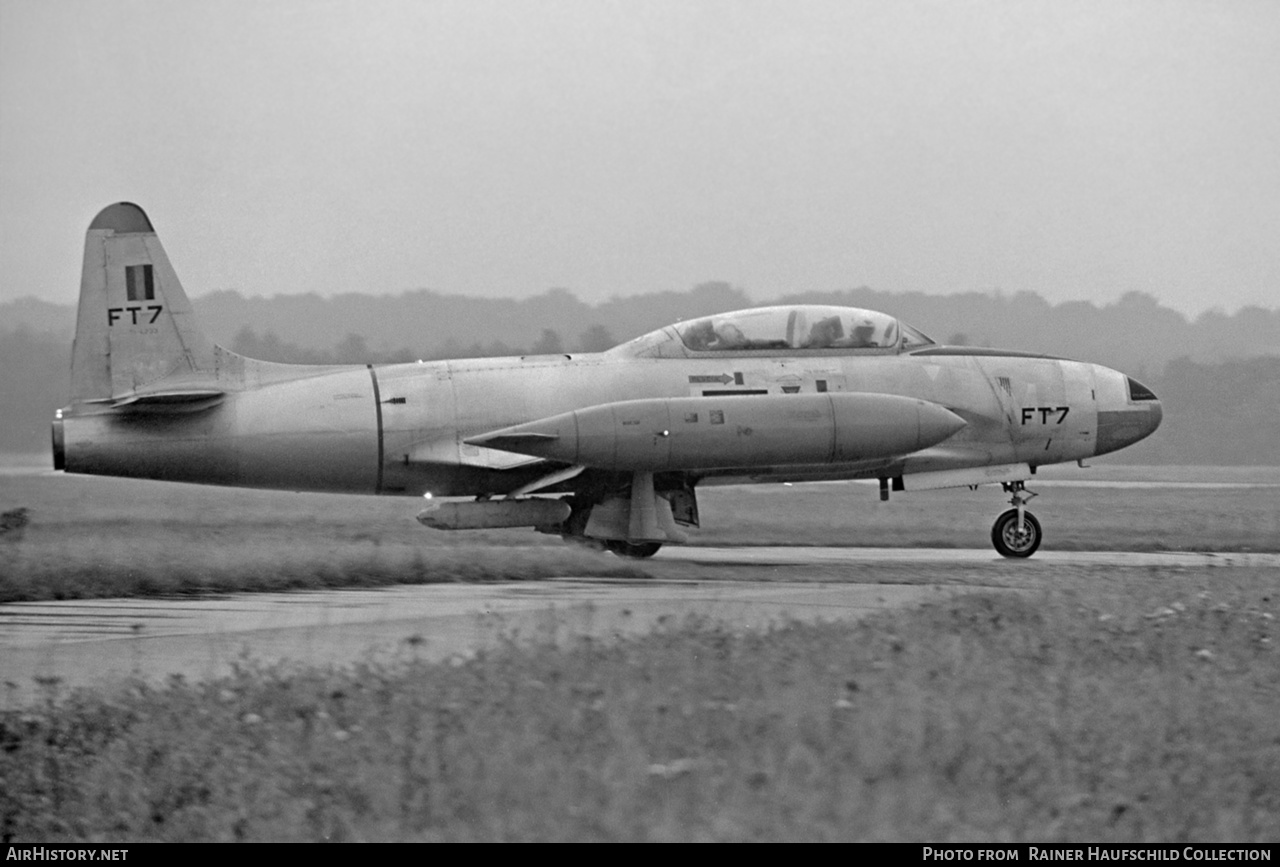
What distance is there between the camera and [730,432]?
16.4m

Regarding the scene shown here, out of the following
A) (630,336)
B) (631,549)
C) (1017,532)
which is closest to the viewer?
(631,549)

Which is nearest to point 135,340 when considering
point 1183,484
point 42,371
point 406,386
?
point 406,386

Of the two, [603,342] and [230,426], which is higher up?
[603,342]

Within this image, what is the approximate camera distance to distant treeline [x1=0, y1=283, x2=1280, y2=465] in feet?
79.3

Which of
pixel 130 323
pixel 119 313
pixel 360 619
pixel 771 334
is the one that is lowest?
pixel 360 619

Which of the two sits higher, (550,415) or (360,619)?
(550,415)

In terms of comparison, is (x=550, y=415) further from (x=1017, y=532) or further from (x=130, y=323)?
(x=1017, y=532)

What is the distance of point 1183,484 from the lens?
3447 cm

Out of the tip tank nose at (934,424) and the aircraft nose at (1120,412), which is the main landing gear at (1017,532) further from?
the tip tank nose at (934,424)

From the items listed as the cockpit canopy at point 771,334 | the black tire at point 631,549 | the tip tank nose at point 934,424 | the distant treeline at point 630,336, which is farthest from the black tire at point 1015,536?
the distant treeline at point 630,336

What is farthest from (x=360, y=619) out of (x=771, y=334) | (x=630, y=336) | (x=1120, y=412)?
(x=630, y=336)

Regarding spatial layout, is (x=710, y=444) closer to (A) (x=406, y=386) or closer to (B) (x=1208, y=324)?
(A) (x=406, y=386)

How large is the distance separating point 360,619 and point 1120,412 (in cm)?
1140

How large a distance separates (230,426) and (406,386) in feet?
6.50
